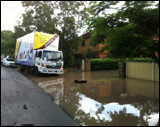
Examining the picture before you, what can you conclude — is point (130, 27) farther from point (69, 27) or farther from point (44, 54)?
point (69, 27)

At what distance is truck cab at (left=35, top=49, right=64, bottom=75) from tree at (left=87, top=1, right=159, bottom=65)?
8.38 metres

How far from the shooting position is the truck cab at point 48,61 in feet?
41.7

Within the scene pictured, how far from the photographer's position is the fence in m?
10.5

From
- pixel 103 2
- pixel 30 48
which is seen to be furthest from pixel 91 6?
pixel 30 48

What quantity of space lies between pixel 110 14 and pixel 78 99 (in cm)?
380

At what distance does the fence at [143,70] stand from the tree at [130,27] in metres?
6.15

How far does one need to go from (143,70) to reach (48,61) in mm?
7462

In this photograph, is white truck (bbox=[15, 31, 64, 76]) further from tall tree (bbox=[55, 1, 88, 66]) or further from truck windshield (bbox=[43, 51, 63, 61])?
tall tree (bbox=[55, 1, 88, 66])

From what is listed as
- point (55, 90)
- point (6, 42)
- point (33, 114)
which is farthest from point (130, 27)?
point (6, 42)

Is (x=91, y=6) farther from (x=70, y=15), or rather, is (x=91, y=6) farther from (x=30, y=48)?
(x=70, y=15)

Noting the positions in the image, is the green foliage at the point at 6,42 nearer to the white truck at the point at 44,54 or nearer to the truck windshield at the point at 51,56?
the white truck at the point at 44,54

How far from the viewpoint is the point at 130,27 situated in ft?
15.1

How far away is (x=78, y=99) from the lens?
6.55 m

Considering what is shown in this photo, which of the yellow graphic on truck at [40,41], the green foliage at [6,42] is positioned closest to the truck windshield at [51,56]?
the yellow graphic on truck at [40,41]
